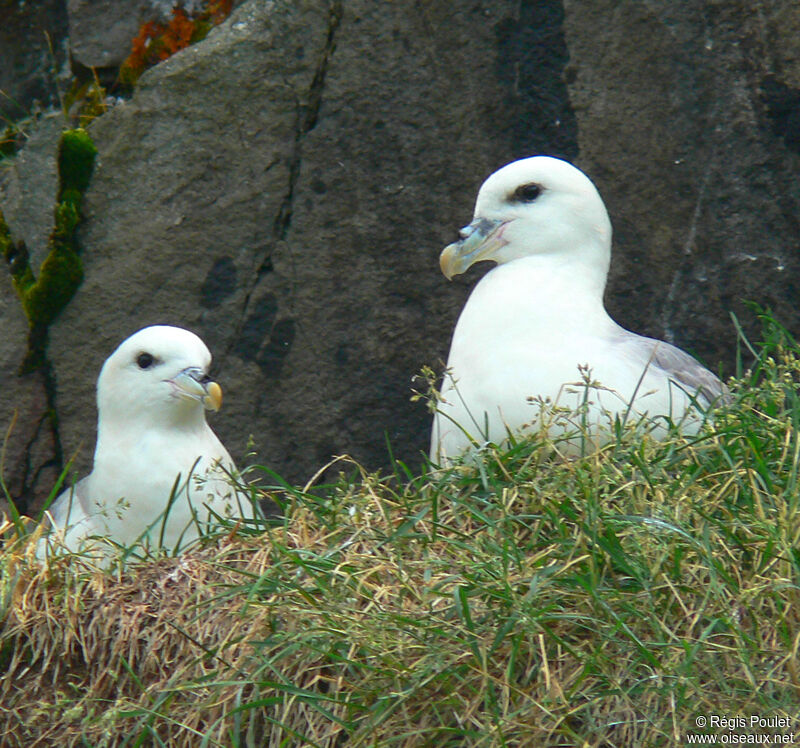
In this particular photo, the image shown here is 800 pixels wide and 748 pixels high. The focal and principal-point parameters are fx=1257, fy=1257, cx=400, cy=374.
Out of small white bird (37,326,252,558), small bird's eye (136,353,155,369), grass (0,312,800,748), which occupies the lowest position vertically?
grass (0,312,800,748)

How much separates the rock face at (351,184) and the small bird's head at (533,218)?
2.20 ft

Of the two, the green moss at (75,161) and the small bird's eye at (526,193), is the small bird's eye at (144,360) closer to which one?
the green moss at (75,161)

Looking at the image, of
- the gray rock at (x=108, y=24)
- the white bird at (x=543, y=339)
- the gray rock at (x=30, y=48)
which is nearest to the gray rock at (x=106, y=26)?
the gray rock at (x=108, y=24)

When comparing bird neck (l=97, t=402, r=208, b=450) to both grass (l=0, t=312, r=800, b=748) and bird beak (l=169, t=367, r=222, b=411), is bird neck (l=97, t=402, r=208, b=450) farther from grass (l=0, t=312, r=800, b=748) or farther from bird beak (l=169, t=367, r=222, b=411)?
grass (l=0, t=312, r=800, b=748)

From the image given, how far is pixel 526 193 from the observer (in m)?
3.78

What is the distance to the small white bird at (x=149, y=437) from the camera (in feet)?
12.5

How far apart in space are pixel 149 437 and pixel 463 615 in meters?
1.74

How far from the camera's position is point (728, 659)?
2.45 metres

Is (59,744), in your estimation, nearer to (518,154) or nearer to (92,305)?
(92,305)

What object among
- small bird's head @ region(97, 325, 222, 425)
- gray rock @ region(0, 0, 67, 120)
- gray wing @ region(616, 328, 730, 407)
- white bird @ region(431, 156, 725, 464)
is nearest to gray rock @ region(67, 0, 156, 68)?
gray rock @ region(0, 0, 67, 120)

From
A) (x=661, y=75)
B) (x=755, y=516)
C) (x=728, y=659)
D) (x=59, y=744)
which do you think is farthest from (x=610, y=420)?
(x=661, y=75)

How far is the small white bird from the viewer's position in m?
3.80

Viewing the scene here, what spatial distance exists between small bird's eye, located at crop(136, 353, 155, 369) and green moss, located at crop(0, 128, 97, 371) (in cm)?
69

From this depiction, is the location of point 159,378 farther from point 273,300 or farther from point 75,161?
point 75,161
